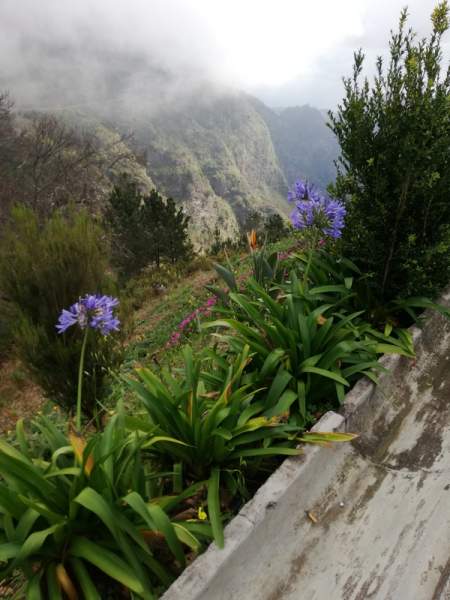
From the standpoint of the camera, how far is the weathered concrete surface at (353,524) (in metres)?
1.77

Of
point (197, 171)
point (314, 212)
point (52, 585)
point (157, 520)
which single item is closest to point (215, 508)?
point (157, 520)

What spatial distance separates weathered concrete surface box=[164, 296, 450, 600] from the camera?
177 centimetres

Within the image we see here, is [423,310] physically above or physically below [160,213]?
below

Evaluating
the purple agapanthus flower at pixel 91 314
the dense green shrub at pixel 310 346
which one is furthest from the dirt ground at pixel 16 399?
the dense green shrub at pixel 310 346

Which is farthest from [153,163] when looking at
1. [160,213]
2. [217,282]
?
[217,282]

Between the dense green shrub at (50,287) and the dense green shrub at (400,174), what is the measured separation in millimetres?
2443

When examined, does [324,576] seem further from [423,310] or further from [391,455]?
[423,310]

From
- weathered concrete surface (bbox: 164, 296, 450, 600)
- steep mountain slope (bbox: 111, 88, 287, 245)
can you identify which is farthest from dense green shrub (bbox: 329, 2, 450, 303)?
steep mountain slope (bbox: 111, 88, 287, 245)

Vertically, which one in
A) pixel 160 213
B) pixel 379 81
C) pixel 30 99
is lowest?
A: pixel 379 81

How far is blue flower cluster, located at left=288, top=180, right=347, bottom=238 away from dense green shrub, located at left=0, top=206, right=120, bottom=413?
2123 millimetres

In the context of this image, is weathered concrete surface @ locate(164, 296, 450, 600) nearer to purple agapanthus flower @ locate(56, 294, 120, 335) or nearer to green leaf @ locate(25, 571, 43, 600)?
green leaf @ locate(25, 571, 43, 600)

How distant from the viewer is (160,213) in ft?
65.8

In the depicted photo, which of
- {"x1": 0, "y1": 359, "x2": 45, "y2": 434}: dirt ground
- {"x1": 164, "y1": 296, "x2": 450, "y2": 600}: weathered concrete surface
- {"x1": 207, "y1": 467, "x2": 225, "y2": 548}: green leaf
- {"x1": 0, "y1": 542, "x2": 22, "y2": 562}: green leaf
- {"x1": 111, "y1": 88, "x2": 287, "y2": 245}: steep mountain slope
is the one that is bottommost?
{"x1": 164, "y1": 296, "x2": 450, "y2": 600}: weathered concrete surface

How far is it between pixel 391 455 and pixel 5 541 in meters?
2.08
